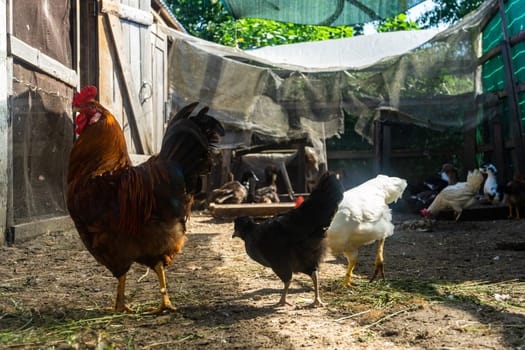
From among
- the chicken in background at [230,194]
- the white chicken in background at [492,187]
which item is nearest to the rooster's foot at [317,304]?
the white chicken in background at [492,187]

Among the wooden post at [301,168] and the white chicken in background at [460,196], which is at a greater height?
the wooden post at [301,168]

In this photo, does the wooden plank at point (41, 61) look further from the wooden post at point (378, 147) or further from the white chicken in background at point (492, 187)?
the white chicken in background at point (492, 187)

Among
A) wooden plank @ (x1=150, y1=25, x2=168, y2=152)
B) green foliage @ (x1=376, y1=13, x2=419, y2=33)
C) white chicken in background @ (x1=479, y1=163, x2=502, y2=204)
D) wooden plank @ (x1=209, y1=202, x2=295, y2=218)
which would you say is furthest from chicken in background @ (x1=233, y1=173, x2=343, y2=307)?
green foliage @ (x1=376, y1=13, x2=419, y2=33)

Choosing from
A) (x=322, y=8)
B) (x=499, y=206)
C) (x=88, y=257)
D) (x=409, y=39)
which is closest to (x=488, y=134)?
(x=499, y=206)

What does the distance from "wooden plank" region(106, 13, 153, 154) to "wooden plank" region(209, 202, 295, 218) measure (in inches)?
59.4

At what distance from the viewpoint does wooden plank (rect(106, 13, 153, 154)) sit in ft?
25.8

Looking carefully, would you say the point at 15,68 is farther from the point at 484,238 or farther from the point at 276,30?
the point at 276,30

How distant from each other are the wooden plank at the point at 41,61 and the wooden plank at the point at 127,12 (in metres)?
1.16

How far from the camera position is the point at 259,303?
3873 millimetres

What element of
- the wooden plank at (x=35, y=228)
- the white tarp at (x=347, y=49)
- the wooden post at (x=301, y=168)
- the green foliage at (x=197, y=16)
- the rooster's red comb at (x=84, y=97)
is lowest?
the wooden plank at (x=35, y=228)

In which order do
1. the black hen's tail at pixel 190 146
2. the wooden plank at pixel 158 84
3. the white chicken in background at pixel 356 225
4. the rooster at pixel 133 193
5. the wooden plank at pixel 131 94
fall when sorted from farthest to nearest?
the wooden plank at pixel 158 84 < the wooden plank at pixel 131 94 < the white chicken in background at pixel 356 225 < the black hen's tail at pixel 190 146 < the rooster at pixel 133 193

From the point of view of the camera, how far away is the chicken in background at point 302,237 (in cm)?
383

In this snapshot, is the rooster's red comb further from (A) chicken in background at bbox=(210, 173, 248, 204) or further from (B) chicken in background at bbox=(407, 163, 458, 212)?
(B) chicken in background at bbox=(407, 163, 458, 212)

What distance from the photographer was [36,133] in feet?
20.8
